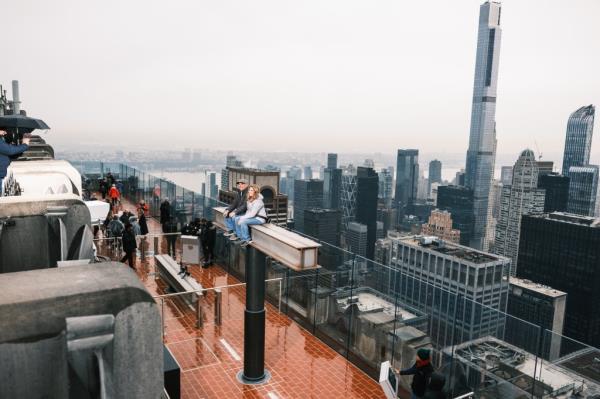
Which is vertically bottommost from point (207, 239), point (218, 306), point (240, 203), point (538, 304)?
point (538, 304)

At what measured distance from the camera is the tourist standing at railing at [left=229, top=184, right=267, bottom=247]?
964 cm

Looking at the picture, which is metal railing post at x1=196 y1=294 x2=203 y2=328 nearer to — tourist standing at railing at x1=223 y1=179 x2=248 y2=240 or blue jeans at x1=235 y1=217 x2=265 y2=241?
tourist standing at railing at x1=223 y1=179 x2=248 y2=240

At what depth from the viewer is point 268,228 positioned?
31.1 ft

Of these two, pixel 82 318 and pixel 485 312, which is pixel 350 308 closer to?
pixel 485 312

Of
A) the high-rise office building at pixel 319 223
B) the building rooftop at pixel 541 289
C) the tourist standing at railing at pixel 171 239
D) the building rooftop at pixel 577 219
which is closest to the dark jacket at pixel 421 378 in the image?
the tourist standing at railing at pixel 171 239

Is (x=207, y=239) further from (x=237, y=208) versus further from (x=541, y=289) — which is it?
(x=541, y=289)

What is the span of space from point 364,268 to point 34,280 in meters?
7.95

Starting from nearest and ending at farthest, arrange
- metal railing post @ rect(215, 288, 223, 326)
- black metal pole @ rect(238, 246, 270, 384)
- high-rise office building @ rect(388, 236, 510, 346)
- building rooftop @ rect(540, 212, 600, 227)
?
black metal pole @ rect(238, 246, 270, 384) → metal railing post @ rect(215, 288, 223, 326) → high-rise office building @ rect(388, 236, 510, 346) → building rooftop @ rect(540, 212, 600, 227)

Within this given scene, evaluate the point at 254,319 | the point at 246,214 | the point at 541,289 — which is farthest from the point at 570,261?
the point at 246,214

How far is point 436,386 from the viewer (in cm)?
686

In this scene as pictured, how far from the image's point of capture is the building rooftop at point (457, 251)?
119750mm

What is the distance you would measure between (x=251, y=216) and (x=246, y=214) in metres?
0.15

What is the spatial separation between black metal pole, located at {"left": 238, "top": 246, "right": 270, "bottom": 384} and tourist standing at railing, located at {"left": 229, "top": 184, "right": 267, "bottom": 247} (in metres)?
0.35

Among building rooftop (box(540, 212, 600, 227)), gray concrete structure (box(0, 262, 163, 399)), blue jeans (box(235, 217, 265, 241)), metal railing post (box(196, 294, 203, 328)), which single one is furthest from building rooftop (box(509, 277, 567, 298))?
gray concrete structure (box(0, 262, 163, 399))
